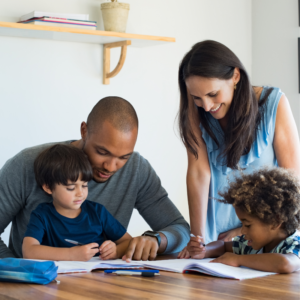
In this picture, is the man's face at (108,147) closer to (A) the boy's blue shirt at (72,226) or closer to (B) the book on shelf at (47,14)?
(A) the boy's blue shirt at (72,226)

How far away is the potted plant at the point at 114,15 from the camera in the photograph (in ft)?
9.16

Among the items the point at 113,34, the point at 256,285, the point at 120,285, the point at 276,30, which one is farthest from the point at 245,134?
the point at 276,30

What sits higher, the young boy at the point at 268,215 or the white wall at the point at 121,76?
the white wall at the point at 121,76

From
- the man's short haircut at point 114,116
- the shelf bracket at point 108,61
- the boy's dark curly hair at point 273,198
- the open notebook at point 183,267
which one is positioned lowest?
the open notebook at point 183,267

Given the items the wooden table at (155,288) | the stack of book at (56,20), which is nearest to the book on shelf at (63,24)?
the stack of book at (56,20)

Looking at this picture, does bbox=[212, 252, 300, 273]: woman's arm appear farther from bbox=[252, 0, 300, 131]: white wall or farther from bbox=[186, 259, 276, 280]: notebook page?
bbox=[252, 0, 300, 131]: white wall

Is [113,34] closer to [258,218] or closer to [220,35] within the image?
[220,35]

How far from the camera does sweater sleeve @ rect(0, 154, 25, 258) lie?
4.91 ft

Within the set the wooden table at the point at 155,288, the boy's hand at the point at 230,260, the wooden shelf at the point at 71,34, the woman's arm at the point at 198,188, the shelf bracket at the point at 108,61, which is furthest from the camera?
the shelf bracket at the point at 108,61

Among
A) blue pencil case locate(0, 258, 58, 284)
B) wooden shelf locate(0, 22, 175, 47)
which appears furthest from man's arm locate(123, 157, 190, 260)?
wooden shelf locate(0, 22, 175, 47)

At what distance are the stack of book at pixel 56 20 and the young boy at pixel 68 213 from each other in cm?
123

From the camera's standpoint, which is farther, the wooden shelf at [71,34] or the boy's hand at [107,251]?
the wooden shelf at [71,34]

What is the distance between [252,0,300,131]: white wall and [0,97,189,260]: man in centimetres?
192

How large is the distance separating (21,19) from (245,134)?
163 centimetres
